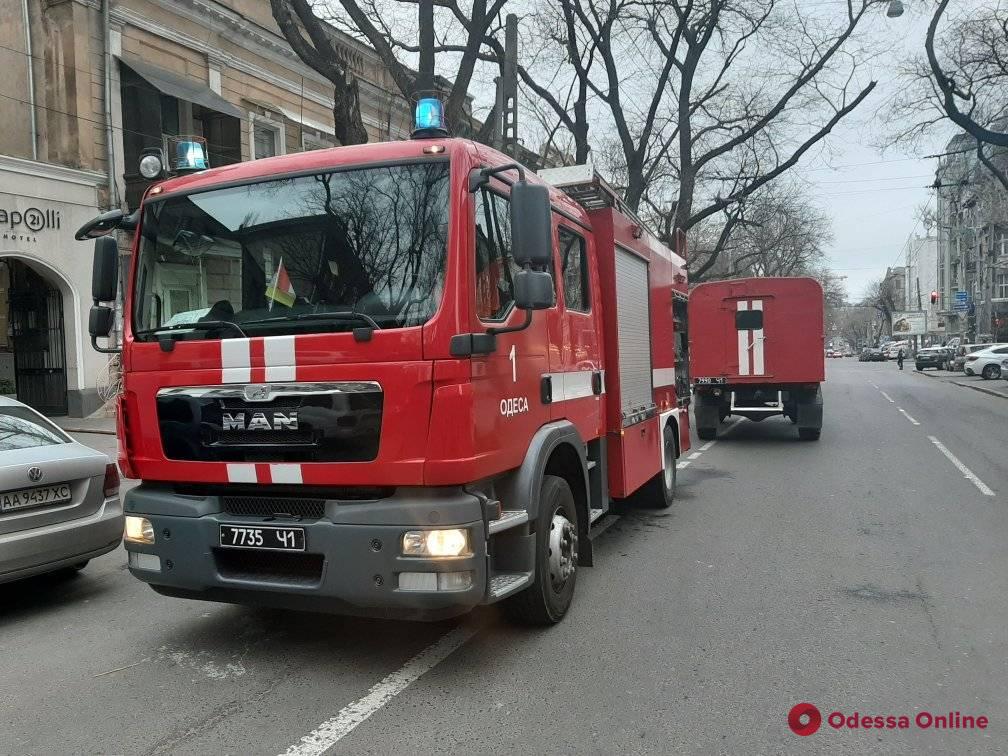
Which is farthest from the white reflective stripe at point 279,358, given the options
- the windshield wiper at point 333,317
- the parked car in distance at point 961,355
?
the parked car in distance at point 961,355

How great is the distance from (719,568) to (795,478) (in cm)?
443

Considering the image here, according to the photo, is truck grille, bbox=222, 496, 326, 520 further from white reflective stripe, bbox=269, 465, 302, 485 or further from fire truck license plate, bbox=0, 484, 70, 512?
fire truck license plate, bbox=0, 484, 70, 512

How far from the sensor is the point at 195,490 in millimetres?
4082

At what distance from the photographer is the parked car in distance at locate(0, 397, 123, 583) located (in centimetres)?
466

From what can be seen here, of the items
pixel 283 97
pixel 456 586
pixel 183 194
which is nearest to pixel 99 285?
pixel 183 194

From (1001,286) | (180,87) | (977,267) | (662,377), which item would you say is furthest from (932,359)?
(662,377)

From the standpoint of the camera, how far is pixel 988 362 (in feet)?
108

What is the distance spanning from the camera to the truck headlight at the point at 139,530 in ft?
13.2

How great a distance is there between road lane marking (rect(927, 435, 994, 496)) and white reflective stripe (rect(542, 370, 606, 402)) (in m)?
5.85

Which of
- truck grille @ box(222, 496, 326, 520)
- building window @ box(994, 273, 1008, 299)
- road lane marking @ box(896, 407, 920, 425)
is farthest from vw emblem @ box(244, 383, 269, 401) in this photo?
building window @ box(994, 273, 1008, 299)

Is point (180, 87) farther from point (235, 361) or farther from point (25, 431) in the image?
point (235, 361)

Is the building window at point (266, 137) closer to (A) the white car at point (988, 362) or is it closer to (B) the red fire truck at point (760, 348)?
(B) the red fire truck at point (760, 348)

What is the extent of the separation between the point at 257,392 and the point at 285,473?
41 cm

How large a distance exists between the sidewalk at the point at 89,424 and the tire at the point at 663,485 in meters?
10.0
